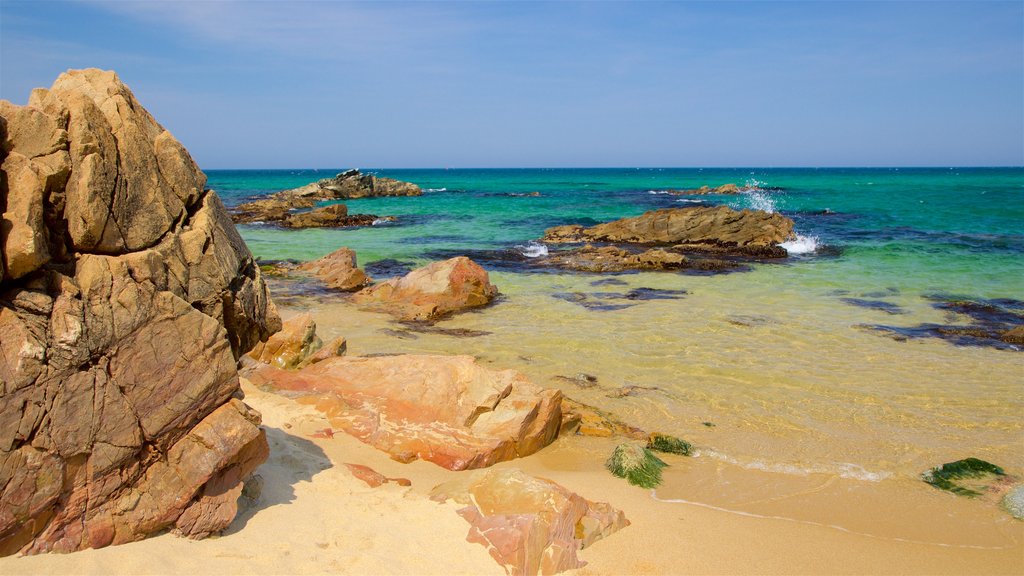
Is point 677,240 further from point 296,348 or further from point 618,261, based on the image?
point 296,348

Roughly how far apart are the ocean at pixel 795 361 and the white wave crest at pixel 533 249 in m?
0.25

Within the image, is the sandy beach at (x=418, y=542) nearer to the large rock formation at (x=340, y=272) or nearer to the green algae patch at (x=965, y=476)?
the green algae patch at (x=965, y=476)

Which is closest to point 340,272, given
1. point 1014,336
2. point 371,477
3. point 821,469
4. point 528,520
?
point 371,477

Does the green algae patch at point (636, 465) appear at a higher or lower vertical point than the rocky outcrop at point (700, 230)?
lower

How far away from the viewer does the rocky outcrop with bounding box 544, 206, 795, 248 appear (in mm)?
26266

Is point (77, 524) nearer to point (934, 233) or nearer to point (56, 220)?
point (56, 220)

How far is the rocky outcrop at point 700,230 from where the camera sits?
2627 centimetres

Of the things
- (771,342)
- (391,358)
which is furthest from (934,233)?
(391,358)

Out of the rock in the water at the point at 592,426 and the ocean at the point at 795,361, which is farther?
the rock in the water at the point at 592,426

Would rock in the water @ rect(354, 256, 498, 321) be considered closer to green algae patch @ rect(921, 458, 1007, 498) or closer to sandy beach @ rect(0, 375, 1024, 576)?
sandy beach @ rect(0, 375, 1024, 576)

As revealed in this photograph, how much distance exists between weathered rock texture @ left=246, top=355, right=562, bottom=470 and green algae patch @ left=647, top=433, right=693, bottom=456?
108 cm

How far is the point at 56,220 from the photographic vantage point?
429cm

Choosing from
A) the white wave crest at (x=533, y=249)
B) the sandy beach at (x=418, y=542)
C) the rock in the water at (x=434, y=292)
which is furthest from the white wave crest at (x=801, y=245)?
the sandy beach at (x=418, y=542)

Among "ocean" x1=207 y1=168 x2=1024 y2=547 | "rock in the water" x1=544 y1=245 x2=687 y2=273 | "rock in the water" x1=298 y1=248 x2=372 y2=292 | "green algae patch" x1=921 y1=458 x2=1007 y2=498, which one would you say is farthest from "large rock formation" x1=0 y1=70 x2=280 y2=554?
"rock in the water" x1=544 y1=245 x2=687 y2=273
